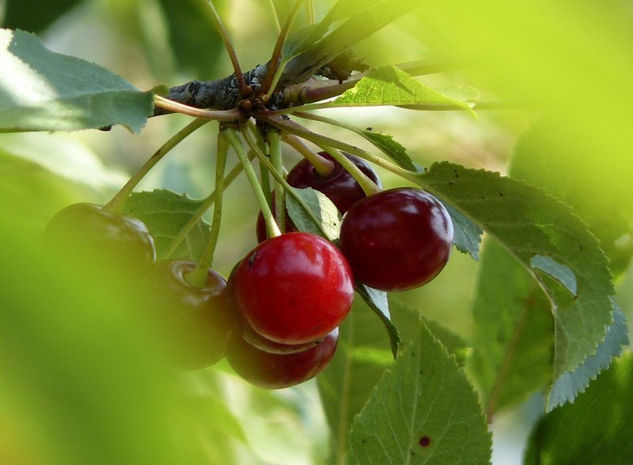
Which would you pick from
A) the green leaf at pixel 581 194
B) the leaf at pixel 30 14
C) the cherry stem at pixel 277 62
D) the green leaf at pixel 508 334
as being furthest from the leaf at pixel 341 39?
the leaf at pixel 30 14

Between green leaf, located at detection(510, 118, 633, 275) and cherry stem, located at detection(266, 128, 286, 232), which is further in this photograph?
green leaf, located at detection(510, 118, 633, 275)

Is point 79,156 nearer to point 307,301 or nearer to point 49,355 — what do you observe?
point 307,301

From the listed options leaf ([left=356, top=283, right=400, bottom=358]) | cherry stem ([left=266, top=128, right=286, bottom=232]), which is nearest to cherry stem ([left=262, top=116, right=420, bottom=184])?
cherry stem ([left=266, top=128, right=286, bottom=232])

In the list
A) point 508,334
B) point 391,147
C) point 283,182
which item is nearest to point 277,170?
point 283,182

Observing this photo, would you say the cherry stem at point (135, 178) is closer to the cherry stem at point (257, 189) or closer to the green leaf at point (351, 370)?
the cherry stem at point (257, 189)

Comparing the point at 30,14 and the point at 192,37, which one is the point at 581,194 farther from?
the point at 30,14

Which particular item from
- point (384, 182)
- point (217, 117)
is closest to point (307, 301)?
point (217, 117)

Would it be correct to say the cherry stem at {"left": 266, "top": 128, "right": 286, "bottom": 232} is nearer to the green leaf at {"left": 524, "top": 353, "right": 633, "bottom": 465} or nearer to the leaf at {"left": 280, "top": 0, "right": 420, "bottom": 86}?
the leaf at {"left": 280, "top": 0, "right": 420, "bottom": 86}
